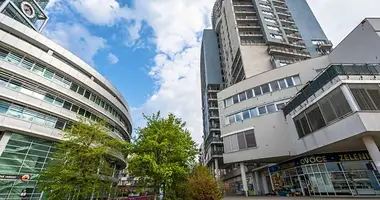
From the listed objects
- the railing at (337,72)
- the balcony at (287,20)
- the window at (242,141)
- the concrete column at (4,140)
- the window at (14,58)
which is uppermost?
the balcony at (287,20)

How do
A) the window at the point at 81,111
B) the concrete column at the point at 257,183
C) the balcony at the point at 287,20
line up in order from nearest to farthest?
the window at the point at 81,111 → the concrete column at the point at 257,183 → the balcony at the point at 287,20

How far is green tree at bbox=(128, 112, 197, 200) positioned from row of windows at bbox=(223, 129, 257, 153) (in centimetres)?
735

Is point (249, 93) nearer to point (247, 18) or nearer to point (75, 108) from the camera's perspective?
point (75, 108)

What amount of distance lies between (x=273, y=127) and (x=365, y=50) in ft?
37.9

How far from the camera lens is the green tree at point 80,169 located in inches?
513

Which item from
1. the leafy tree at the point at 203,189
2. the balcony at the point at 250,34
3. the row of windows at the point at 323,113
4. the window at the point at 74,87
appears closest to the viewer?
the leafy tree at the point at 203,189

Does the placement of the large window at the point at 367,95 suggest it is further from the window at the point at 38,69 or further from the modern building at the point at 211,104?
the modern building at the point at 211,104

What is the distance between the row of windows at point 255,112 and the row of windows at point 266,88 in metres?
2.15

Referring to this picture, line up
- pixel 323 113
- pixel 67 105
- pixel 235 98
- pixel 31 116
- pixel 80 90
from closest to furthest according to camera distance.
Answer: pixel 323 113
pixel 31 116
pixel 67 105
pixel 80 90
pixel 235 98

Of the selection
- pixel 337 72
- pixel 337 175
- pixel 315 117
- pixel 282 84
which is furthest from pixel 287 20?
pixel 337 175

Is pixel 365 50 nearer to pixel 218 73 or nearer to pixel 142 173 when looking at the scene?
pixel 142 173

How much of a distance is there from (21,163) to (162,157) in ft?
43.7

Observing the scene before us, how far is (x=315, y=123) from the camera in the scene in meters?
15.4

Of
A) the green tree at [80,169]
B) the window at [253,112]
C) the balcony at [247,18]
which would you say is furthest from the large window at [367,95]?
the balcony at [247,18]
